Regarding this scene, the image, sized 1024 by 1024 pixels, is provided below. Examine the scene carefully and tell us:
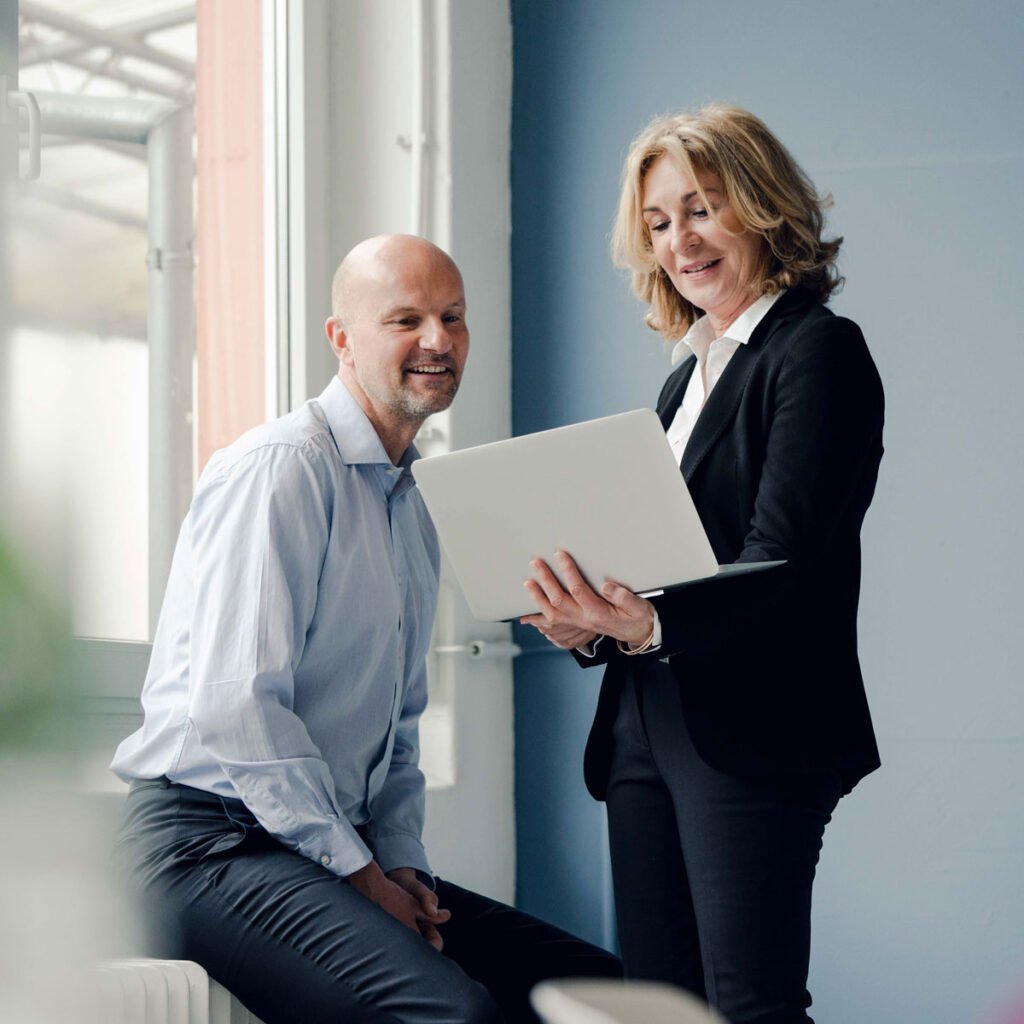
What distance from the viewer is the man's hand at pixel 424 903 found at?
1.66 metres

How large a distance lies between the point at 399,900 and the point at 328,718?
239 millimetres

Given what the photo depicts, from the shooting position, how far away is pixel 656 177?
5.53ft

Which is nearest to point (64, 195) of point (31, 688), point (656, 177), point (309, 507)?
point (31, 688)

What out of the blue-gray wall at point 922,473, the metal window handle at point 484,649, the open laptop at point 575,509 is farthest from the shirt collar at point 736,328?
the metal window handle at point 484,649

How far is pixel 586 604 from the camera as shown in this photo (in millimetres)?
1415

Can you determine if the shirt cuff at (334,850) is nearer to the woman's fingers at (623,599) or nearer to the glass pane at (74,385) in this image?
the woman's fingers at (623,599)

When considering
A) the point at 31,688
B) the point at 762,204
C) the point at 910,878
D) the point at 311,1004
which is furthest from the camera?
the point at 910,878

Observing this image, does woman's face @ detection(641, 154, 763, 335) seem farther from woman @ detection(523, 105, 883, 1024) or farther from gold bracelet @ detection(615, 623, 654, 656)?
gold bracelet @ detection(615, 623, 654, 656)

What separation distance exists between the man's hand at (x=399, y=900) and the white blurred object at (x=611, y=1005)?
0.94 metres

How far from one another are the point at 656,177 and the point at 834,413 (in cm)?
43

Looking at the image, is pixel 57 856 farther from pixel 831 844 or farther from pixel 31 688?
pixel 831 844

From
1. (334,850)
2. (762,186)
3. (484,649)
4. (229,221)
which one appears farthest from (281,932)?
(229,221)

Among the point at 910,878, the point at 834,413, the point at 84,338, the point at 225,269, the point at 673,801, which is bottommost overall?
the point at 910,878

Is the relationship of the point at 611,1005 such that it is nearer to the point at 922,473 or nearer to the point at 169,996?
the point at 169,996
